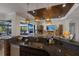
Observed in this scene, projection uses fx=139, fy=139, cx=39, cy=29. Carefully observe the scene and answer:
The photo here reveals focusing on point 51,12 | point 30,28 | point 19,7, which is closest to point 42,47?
point 30,28

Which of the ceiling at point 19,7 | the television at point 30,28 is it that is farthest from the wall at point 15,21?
the television at point 30,28

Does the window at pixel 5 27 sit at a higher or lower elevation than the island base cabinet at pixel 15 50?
higher

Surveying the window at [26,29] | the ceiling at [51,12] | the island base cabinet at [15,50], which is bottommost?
the island base cabinet at [15,50]

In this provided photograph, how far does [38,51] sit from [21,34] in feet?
1.20

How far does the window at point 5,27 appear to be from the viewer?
180cm

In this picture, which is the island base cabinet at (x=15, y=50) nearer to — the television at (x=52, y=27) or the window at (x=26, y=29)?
the window at (x=26, y=29)

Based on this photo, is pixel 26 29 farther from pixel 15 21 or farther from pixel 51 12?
pixel 51 12

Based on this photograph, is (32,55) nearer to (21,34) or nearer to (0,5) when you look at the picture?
(21,34)

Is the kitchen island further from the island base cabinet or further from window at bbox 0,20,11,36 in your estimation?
window at bbox 0,20,11,36

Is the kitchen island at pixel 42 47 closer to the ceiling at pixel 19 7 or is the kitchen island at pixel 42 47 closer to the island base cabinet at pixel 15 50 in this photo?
the island base cabinet at pixel 15 50

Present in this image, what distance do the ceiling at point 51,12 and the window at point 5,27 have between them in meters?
0.34

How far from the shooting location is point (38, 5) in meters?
1.79

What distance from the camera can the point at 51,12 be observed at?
1856 mm

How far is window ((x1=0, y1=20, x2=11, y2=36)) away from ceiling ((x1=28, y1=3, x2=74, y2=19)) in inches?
13.3
